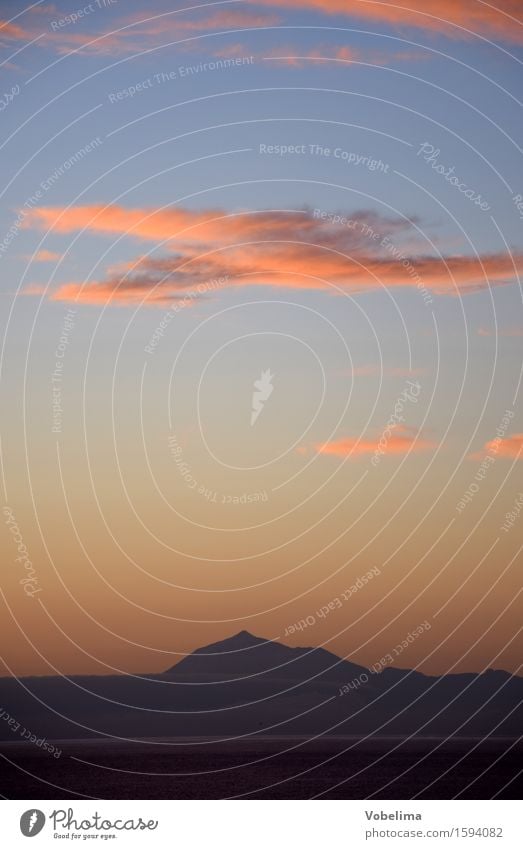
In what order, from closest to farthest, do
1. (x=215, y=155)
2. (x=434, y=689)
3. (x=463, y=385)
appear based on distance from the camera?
(x=215, y=155), (x=463, y=385), (x=434, y=689)

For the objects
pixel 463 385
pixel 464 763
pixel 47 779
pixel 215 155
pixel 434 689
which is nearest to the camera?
pixel 215 155

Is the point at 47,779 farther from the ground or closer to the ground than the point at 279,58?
farther from the ground

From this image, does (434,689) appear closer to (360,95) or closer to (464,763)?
(464,763)

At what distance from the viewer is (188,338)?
39438 millimetres

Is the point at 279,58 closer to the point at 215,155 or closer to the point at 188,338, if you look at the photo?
the point at 215,155
